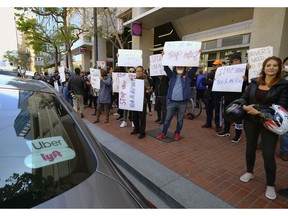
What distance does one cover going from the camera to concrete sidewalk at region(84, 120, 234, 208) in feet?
8.34

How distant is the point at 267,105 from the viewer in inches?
102

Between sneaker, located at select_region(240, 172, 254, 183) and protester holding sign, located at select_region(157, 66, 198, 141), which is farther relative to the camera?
protester holding sign, located at select_region(157, 66, 198, 141)

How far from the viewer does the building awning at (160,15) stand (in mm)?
10133

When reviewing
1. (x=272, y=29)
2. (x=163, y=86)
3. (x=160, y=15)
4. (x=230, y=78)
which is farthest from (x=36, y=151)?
(x=160, y=15)

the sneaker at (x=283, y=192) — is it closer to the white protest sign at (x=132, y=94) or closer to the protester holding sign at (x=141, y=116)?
the protester holding sign at (x=141, y=116)

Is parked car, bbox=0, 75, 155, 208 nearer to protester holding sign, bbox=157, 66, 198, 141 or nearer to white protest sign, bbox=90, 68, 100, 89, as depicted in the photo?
protester holding sign, bbox=157, 66, 198, 141

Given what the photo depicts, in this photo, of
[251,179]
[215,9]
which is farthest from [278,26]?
[251,179]

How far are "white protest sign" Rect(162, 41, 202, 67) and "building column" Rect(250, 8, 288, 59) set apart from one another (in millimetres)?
3958

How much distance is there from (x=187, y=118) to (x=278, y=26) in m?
4.15

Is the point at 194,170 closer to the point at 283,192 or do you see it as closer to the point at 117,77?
the point at 283,192

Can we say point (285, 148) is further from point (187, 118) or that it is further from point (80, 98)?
point (80, 98)

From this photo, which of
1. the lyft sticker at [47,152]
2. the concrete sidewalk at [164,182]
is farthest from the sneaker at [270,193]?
the lyft sticker at [47,152]

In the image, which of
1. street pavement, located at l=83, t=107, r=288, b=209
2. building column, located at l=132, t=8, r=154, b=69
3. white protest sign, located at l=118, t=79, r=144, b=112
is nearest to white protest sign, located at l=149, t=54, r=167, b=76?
white protest sign, located at l=118, t=79, r=144, b=112

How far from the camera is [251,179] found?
303 centimetres
